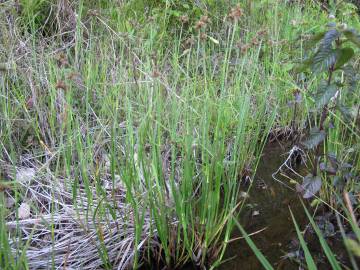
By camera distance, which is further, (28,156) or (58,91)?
(58,91)

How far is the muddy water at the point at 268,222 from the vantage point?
136 centimetres

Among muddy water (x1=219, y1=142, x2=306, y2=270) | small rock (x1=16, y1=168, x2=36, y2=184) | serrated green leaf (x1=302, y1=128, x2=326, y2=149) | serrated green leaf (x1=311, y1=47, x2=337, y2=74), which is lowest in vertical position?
muddy water (x1=219, y1=142, x2=306, y2=270)

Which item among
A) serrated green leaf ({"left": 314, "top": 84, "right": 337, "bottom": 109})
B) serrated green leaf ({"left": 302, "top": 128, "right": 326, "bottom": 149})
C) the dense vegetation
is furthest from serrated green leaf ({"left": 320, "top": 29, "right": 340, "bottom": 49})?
serrated green leaf ({"left": 302, "top": 128, "right": 326, "bottom": 149})

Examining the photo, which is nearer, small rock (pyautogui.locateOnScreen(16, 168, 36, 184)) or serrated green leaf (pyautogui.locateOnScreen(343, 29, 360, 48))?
serrated green leaf (pyautogui.locateOnScreen(343, 29, 360, 48))

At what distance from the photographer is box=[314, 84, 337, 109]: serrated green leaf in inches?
51.3

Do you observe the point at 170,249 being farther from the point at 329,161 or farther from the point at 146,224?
the point at 329,161

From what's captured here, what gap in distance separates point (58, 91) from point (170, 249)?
40.9 inches

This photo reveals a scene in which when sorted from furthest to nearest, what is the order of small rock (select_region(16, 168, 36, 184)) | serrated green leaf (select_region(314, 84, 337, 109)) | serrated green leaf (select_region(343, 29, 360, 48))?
small rock (select_region(16, 168, 36, 184))
serrated green leaf (select_region(314, 84, 337, 109))
serrated green leaf (select_region(343, 29, 360, 48))

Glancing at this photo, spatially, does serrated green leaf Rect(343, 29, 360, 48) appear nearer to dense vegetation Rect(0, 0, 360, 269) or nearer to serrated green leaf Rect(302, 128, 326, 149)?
dense vegetation Rect(0, 0, 360, 269)

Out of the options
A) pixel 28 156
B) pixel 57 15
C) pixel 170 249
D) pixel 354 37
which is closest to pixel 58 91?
pixel 28 156

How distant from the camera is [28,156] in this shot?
181cm

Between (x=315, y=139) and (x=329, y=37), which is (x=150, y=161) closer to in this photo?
(x=315, y=139)

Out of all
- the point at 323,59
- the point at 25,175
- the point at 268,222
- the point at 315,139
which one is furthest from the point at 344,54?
the point at 25,175

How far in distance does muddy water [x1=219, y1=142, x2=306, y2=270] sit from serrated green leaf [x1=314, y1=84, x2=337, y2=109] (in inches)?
19.0
